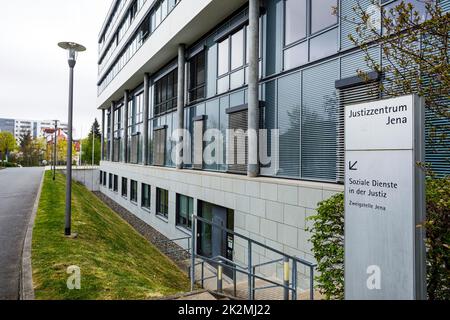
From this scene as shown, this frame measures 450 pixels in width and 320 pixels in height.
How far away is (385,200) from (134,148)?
84.5ft

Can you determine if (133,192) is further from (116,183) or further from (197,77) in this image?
(197,77)

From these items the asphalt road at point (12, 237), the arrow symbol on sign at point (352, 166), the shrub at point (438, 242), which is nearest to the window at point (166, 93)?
the asphalt road at point (12, 237)

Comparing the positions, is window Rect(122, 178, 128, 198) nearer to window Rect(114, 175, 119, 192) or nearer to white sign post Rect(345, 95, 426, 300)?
window Rect(114, 175, 119, 192)

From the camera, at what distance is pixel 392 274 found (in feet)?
12.3

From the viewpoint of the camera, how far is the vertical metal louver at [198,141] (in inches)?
635

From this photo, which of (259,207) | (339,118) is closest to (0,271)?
(259,207)

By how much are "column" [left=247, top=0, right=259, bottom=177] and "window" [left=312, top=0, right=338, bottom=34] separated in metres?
2.33

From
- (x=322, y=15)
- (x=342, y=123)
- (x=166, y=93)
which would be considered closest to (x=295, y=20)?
(x=322, y=15)

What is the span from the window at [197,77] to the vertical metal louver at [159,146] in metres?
3.92

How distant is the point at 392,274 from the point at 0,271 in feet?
26.1

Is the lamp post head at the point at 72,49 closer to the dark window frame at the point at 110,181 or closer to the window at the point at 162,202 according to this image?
the window at the point at 162,202

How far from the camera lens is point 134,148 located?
27984 millimetres

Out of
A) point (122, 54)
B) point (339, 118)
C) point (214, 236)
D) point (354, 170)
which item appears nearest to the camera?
point (354, 170)
